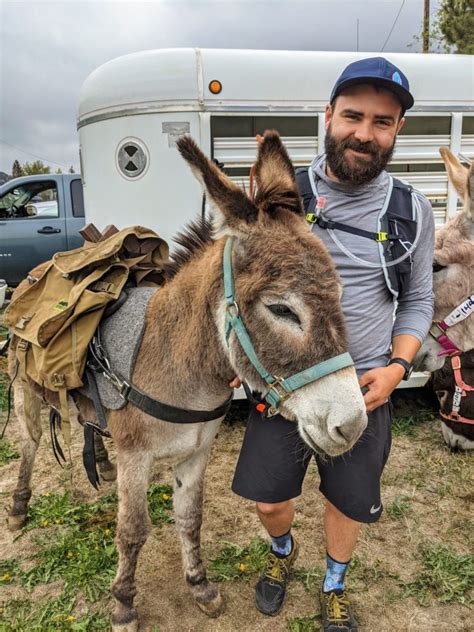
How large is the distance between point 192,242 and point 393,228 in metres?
0.94

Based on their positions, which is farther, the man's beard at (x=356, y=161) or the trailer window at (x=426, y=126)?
the trailer window at (x=426, y=126)

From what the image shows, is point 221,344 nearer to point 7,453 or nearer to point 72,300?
point 72,300

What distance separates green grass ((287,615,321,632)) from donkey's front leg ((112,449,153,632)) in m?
0.83

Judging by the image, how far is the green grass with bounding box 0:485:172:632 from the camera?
2562 millimetres

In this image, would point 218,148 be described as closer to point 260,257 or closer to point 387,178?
point 387,178

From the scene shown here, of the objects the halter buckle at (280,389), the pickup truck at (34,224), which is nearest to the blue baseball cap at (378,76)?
the halter buckle at (280,389)

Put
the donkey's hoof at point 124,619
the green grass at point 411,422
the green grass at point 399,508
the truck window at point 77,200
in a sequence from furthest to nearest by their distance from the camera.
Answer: the truck window at point 77,200 < the green grass at point 411,422 < the green grass at point 399,508 < the donkey's hoof at point 124,619

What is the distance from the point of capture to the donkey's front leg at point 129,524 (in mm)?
2289

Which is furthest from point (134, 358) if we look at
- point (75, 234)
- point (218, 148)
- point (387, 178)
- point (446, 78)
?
point (75, 234)

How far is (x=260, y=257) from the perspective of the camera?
1.76 m

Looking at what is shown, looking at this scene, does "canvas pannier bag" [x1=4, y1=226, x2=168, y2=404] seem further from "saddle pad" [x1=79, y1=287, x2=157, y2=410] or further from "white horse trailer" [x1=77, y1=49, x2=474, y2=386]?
"white horse trailer" [x1=77, y1=49, x2=474, y2=386]

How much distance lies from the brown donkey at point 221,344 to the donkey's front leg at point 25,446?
2.89 ft

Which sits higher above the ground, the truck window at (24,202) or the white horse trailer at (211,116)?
the white horse trailer at (211,116)

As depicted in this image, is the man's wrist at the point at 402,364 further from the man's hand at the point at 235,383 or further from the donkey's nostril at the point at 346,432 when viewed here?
the man's hand at the point at 235,383
